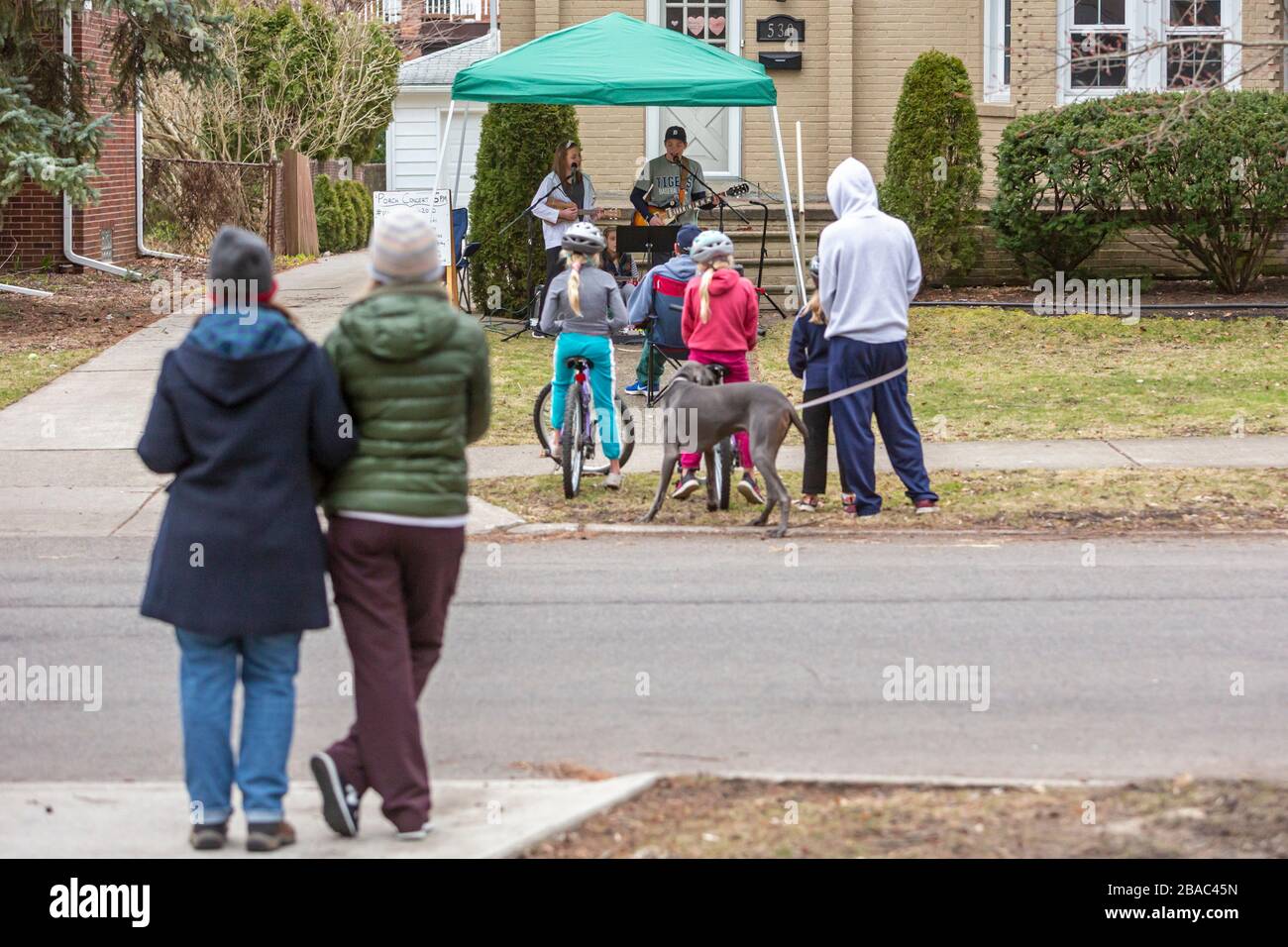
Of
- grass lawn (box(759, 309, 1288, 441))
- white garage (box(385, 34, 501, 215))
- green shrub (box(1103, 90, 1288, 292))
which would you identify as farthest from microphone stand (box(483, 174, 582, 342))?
white garage (box(385, 34, 501, 215))

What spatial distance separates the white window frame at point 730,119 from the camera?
73.9ft

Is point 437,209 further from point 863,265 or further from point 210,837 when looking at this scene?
point 210,837

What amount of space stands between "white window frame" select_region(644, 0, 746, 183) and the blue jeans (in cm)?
1819

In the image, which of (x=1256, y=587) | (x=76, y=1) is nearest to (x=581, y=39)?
(x=76, y=1)

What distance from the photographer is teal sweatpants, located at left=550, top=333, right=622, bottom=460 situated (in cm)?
1131

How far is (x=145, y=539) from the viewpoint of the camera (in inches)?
418

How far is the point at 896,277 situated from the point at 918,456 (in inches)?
43.6

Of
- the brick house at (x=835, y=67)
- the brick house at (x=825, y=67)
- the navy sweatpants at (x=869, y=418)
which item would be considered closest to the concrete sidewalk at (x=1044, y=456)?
the navy sweatpants at (x=869, y=418)

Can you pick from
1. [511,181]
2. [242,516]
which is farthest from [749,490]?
[511,181]

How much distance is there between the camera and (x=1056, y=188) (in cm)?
1958

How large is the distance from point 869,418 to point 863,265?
0.93 m

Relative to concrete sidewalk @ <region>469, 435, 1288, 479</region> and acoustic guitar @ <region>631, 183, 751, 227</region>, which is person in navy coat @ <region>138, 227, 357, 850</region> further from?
acoustic guitar @ <region>631, 183, 751, 227</region>

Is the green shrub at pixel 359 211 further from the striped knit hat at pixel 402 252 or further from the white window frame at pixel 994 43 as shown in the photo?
the striped knit hat at pixel 402 252
